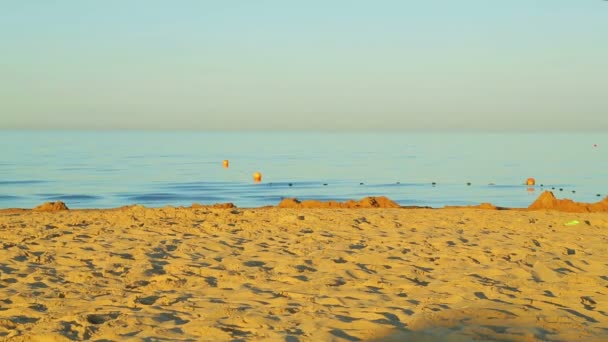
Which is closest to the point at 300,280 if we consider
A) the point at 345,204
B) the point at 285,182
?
the point at 345,204

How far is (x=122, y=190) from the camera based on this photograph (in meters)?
26.7

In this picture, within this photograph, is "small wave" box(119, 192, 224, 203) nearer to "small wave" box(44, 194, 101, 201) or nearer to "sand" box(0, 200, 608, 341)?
"small wave" box(44, 194, 101, 201)

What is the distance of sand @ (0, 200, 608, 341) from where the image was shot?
512 centimetres

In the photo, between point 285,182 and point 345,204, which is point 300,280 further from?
point 285,182

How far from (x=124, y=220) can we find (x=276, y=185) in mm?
17447

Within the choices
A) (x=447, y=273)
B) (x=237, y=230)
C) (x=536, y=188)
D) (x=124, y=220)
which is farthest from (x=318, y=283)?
(x=536, y=188)

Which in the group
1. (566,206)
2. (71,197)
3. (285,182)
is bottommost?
(71,197)

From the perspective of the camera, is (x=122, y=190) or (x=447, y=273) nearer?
(x=447, y=273)

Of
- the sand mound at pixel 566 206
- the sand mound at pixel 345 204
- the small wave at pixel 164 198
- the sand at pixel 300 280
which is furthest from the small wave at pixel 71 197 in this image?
the sand mound at pixel 566 206

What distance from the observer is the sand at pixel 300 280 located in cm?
512

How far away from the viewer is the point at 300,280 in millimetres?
6879

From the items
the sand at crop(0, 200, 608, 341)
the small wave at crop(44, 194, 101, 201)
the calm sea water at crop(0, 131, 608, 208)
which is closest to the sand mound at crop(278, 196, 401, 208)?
the sand at crop(0, 200, 608, 341)

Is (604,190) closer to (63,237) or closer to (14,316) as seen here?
(63,237)

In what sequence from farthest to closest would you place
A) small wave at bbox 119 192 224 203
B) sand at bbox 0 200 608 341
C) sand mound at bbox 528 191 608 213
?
small wave at bbox 119 192 224 203 → sand mound at bbox 528 191 608 213 → sand at bbox 0 200 608 341
